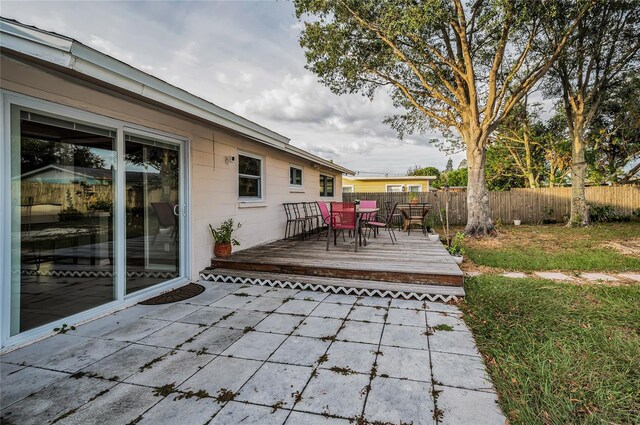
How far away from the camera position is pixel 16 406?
1794 millimetres

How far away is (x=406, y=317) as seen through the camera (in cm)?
321

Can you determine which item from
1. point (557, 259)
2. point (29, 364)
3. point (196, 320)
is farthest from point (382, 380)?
point (557, 259)

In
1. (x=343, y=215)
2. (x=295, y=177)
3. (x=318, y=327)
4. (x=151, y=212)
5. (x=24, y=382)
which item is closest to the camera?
(x=24, y=382)

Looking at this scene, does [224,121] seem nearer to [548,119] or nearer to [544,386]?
[544,386]

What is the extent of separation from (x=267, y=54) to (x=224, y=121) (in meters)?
4.69

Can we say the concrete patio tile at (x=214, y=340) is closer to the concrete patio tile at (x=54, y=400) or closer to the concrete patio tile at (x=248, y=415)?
the concrete patio tile at (x=54, y=400)

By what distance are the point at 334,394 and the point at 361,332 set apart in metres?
0.97

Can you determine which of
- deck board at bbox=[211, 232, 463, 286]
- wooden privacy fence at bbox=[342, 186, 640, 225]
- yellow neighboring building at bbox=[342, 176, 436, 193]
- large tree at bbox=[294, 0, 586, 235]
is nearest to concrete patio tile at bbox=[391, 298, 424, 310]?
deck board at bbox=[211, 232, 463, 286]

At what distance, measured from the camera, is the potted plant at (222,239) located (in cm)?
502

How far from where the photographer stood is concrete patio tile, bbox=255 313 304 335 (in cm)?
288

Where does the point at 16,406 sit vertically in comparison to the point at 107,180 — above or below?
below

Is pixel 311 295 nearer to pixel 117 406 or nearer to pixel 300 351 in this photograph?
pixel 300 351

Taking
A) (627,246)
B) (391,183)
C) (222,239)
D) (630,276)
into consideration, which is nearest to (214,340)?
(222,239)

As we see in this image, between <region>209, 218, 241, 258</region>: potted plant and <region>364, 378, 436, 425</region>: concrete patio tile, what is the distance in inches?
142
